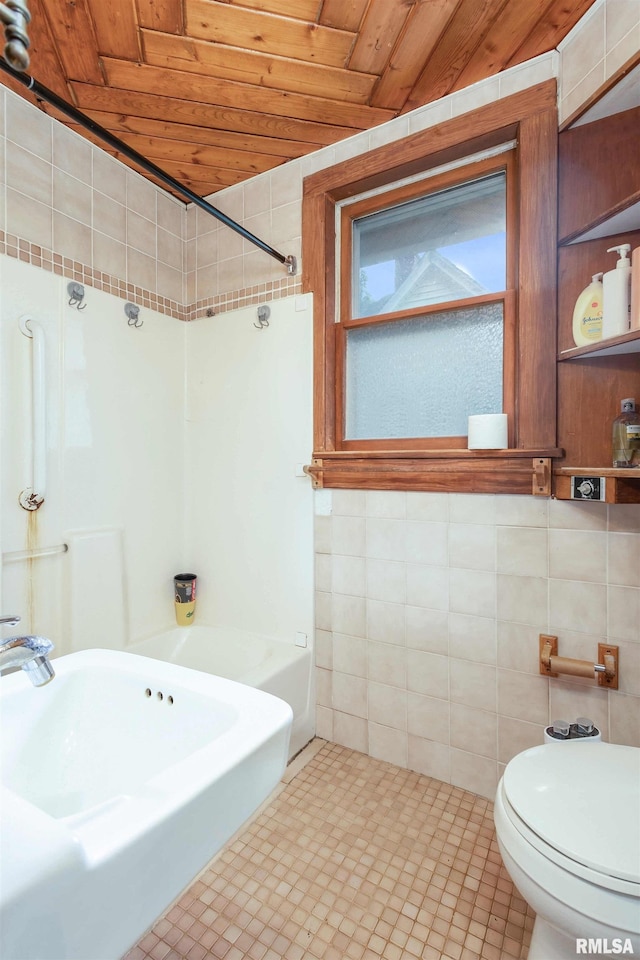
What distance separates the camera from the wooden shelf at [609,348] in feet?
3.92

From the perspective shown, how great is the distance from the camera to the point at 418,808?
1.56 metres

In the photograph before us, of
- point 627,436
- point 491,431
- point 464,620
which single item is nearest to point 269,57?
point 491,431

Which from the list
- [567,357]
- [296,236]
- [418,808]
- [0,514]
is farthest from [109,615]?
[567,357]

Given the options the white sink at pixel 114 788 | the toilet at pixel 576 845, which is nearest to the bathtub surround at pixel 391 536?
the toilet at pixel 576 845

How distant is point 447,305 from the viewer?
67.5 inches

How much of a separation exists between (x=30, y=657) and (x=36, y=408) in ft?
3.89

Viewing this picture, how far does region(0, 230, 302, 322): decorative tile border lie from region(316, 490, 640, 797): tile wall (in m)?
0.96

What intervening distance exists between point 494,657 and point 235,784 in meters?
1.18

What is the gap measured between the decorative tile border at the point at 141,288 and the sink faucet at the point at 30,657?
149 centimetres

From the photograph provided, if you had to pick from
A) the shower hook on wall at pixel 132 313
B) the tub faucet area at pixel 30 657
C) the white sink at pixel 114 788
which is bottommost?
the white sink at pixel 114 788

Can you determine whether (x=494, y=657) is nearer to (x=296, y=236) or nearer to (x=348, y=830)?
(x=348, y=830)

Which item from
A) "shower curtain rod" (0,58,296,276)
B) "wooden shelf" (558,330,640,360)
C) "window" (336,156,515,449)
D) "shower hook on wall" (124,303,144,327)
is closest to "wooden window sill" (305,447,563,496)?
"window" (336,156,515,449)

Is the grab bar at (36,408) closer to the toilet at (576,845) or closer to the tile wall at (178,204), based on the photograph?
the tile wall at (178,204)

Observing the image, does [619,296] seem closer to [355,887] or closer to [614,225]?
[614,225]
